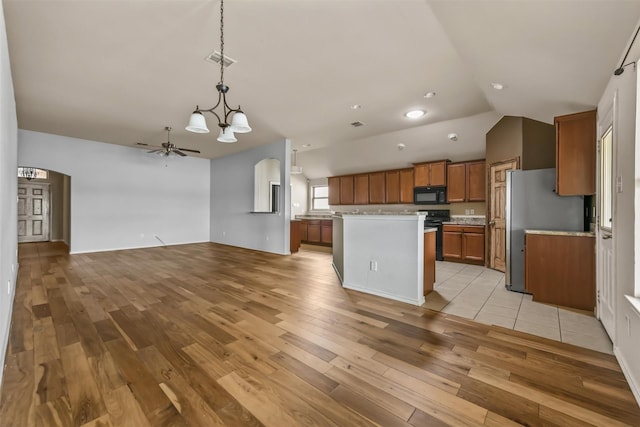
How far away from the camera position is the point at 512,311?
2.96 m

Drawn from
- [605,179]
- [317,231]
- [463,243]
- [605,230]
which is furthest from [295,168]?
[605,230]

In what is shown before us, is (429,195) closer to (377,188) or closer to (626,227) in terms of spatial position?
(377,188)

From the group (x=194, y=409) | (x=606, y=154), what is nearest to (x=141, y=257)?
(x=194, y=409)

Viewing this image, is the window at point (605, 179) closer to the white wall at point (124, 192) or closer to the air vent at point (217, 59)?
the air vent at point (217, 59)

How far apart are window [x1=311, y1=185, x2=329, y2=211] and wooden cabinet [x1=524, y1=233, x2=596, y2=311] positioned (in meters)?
6.61

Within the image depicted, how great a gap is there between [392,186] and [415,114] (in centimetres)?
271

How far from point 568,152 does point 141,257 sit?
24.9 ft

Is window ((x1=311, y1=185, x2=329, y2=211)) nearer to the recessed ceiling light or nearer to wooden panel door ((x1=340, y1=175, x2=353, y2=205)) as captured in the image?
wooden panel door ((x1=340, y1=175, x2=353, y2=205))

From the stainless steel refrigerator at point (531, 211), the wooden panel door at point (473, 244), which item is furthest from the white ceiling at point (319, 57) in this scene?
the wooden panel door at point (473, 244)

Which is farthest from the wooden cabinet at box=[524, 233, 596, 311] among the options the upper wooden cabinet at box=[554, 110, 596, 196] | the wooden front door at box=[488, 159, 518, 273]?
the wooden front door at box=[488, 159, 518, 273]

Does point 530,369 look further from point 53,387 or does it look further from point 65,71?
point 65,71

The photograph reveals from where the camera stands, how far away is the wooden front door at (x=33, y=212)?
28.2 ft

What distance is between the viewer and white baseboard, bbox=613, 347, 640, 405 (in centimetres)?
161

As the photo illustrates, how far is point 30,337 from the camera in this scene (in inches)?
90.4
